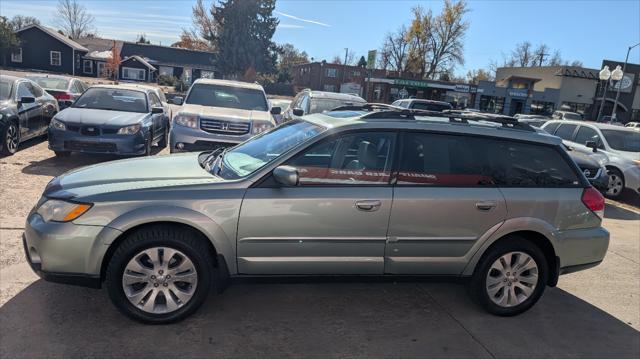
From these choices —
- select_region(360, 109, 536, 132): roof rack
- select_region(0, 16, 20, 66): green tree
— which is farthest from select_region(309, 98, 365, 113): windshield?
A: select_region(0, 16, 20, 66): green tree

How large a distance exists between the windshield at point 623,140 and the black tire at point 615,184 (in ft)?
2.33

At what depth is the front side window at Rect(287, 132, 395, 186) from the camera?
3.99 m

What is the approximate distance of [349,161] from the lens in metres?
4.08

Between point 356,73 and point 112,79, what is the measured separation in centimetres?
3389

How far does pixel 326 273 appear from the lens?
4.04 m

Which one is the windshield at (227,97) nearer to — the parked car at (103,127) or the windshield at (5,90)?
the parked car at (103,127)

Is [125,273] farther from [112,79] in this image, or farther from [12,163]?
[112,79]

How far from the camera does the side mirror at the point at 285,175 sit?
3.74 metres

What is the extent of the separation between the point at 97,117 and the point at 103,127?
41cm

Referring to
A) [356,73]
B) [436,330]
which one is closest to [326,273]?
[436,330]

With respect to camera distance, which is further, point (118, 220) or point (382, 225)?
point (382, 225)

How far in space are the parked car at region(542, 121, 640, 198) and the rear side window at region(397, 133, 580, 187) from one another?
7810mm

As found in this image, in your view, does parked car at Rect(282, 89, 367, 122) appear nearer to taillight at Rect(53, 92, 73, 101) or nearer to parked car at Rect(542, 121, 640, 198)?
parked car at Rect(542, 121, 640, 198)

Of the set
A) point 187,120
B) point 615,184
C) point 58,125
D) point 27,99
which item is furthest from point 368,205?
point 615,184
